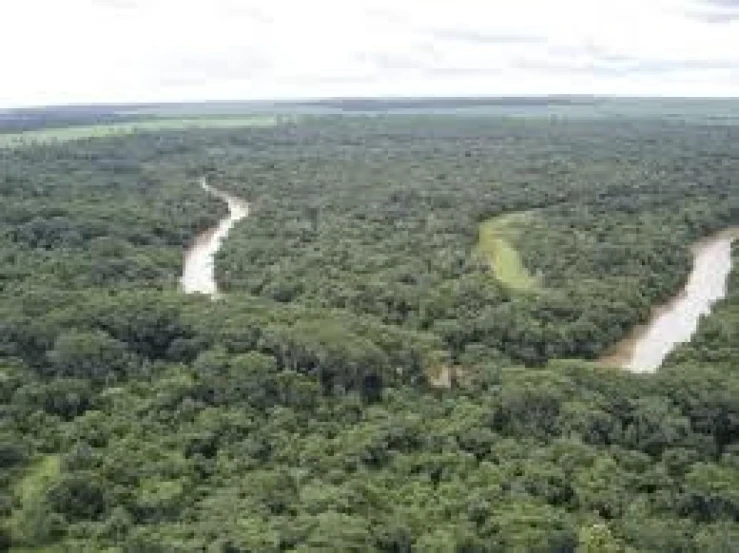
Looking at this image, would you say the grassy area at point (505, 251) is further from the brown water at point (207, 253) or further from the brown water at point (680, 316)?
the brown water at point (207, 253)

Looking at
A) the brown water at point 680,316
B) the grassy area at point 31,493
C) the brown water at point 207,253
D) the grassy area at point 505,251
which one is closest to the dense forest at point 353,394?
the grassy area at point 31,493

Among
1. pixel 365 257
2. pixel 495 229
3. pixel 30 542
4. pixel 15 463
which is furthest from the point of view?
pixel 495 229

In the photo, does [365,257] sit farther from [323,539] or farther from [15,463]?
[323,539]

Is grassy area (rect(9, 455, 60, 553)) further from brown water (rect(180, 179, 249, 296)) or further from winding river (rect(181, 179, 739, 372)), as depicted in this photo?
winding river (rect(181, 179, 739, 372))

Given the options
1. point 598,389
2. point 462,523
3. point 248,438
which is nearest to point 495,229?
point 598,389

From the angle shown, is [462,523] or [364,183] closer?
[462,523]

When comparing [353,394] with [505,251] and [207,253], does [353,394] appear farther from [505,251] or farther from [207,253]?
[207,253]

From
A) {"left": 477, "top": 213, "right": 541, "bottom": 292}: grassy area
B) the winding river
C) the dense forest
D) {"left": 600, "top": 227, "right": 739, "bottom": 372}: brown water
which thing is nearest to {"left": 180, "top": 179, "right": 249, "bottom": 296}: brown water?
the winding river
